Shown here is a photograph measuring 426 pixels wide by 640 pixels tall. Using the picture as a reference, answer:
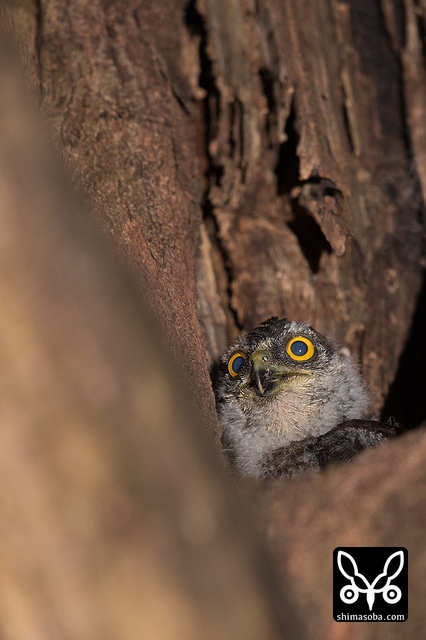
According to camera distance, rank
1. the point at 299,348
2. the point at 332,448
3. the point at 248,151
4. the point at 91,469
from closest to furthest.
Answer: the point at 91,469, the point at 332,448, the point at 299,348, the point at 248,151

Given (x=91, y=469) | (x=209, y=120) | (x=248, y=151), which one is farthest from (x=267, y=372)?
(x=91, y=469)

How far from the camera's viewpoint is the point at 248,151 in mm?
4336

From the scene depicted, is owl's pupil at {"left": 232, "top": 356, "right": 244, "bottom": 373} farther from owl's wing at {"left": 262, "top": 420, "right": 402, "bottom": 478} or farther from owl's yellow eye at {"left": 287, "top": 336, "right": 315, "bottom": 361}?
owl's wing at {"left": 262, "top": 420, "right": 402, "bottom": 478}

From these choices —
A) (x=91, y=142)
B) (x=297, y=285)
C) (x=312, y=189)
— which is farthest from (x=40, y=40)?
(x=297, y=285)

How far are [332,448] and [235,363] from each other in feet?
3.61

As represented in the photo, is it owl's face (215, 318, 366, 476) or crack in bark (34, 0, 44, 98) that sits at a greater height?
crack in bark (34, 0, 44, 98)

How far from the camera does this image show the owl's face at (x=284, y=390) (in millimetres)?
4035

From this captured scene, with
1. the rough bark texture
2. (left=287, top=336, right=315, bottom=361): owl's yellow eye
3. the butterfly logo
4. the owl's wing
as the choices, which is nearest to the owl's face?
(left=287, top=336, right=315, bottom=361): owl's yellow eye

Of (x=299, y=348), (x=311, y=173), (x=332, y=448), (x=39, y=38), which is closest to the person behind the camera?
(x=332, y=448)

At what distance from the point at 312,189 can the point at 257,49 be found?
92 centimetres

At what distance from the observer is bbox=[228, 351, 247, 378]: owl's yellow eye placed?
4.33 m

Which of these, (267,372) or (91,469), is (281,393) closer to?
(267,372)

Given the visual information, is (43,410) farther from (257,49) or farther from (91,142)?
(257,49)

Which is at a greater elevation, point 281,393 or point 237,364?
point 237,364
